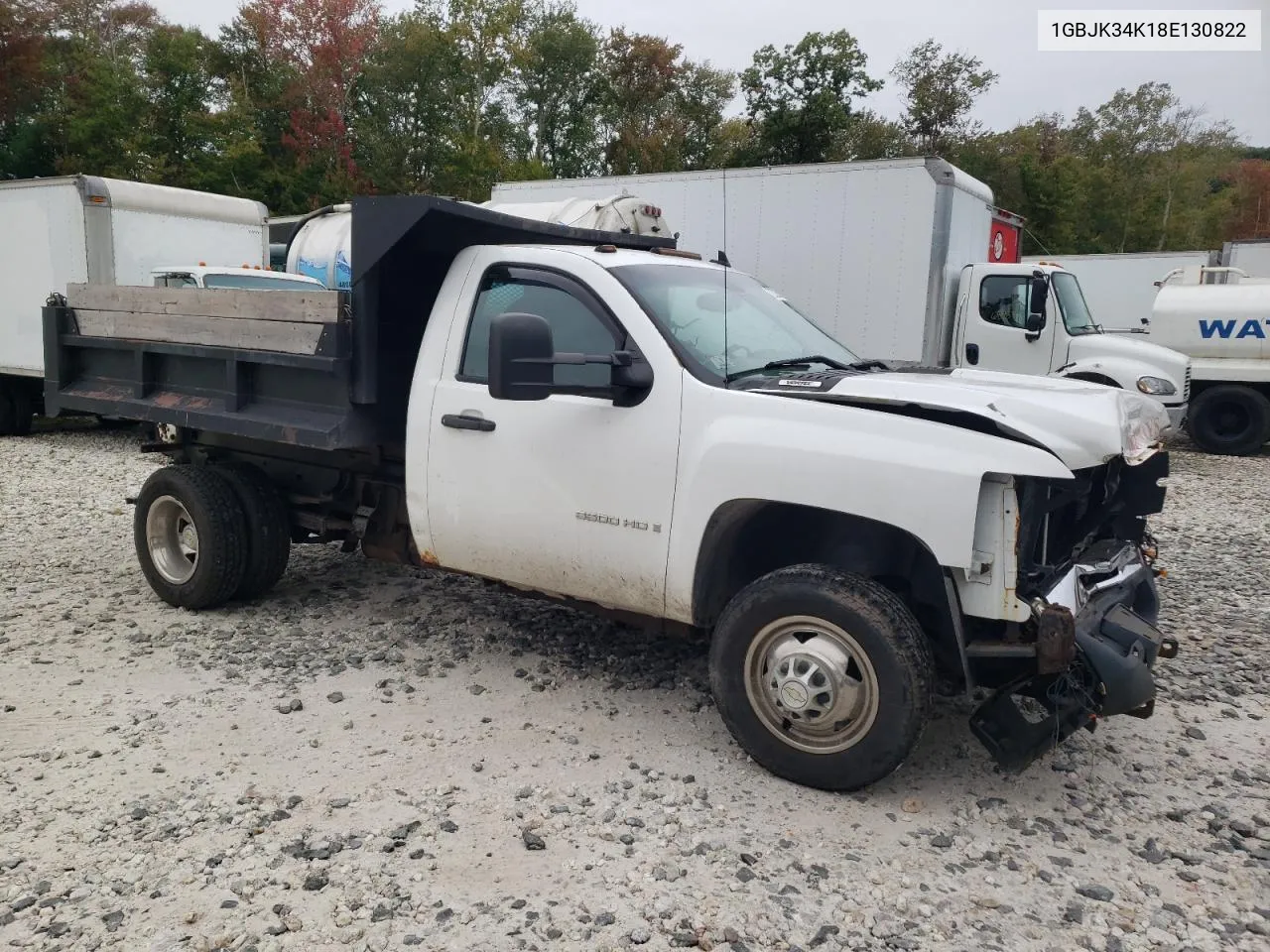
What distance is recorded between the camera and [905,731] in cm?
355

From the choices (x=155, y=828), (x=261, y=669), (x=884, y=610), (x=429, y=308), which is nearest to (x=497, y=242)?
(x=429, y=308)

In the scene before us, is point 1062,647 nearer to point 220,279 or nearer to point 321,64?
point 220,279

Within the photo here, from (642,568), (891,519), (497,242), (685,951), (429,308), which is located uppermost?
(497,242)

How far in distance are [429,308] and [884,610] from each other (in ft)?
9.61

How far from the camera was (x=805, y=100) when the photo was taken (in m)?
32.4

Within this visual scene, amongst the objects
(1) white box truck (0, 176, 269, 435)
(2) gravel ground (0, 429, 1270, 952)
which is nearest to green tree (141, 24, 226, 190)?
(1) white box truck (0, 176, 269, 435)

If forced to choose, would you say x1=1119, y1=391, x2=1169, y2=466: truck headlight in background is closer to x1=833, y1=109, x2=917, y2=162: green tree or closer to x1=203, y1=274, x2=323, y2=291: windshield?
x1=203, y1=274, x2=323, y2=291: windshield

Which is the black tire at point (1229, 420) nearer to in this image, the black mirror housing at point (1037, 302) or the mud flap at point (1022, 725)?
the black mirror housing at point (1037, 302)

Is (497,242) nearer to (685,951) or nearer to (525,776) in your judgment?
(525,776)

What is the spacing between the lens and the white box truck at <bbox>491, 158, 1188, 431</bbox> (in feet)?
34.9

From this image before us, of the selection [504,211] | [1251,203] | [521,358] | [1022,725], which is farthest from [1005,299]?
[1251,203]

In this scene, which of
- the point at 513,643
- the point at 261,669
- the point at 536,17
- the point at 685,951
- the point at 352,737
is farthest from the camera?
the point at 536,17

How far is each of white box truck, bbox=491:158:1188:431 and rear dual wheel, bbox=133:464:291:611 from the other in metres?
6.69

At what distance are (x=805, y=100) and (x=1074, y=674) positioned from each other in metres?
32.1
